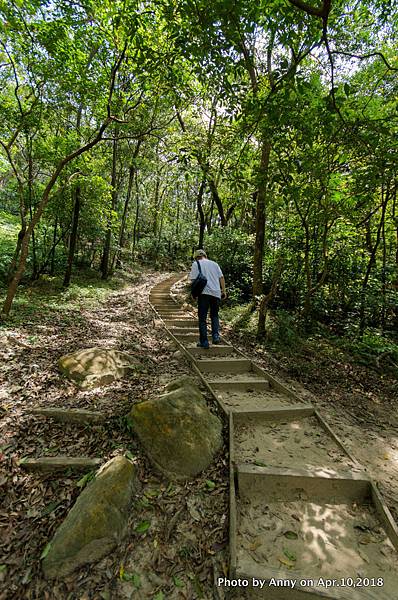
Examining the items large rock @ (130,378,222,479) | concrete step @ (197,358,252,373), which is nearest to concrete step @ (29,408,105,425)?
large rock @ (130,378,222,479)

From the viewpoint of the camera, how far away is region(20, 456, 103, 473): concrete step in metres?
2.67

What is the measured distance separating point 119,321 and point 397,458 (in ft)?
22.8

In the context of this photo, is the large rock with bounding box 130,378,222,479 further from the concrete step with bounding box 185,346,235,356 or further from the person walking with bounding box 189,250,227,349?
the person walking with bounding box 189,250,227,349

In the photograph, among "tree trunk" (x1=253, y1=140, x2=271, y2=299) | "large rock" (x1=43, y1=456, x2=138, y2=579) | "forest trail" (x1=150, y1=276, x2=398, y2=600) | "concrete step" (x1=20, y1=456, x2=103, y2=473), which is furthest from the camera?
"tree trunk" (x1=253, y1=140, x2=271, y2=299)

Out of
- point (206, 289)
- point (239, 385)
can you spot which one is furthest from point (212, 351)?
point (239, 385)

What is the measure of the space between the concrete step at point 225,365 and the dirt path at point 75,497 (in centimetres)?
107

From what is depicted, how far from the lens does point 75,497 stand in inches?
96.9

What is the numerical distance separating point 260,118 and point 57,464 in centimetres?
496

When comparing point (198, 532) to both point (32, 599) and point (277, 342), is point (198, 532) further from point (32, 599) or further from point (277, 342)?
point (277, 342)

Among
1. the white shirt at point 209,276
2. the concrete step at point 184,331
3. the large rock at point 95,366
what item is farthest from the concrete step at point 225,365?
the concrete step at point 184,331

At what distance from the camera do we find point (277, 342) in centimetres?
653

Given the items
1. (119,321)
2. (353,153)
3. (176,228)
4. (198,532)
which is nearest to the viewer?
(198,532)

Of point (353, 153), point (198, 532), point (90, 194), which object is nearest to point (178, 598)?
point (198, 532)

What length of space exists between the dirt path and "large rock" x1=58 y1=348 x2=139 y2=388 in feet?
0.53
